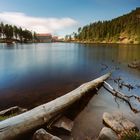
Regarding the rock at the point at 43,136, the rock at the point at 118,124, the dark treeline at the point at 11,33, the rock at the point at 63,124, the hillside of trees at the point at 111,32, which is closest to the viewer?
the rock at the point at 43,136

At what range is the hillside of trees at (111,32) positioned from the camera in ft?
479

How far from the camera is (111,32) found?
161000mm

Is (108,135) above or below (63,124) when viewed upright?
above

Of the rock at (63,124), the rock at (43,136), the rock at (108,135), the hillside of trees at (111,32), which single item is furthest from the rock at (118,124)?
the hillside of trees at (111,32)

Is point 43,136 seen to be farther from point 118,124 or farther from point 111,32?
point 111,32

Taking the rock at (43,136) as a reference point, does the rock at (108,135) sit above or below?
below

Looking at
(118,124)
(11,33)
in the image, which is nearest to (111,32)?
(11,33)

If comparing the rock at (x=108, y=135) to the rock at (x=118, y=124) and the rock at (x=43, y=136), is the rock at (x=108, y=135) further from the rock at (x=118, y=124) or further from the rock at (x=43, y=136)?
the rock at (x=43, y=136)

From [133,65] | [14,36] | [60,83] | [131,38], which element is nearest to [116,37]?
[131,38]

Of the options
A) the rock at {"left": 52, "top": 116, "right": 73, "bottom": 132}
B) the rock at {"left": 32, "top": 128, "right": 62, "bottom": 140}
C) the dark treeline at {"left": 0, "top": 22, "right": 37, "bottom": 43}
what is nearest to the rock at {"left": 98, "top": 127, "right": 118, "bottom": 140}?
the rock at {"left": 52, "top": 116, "right": 73, "bottom": 132}

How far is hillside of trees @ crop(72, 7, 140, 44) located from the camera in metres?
146

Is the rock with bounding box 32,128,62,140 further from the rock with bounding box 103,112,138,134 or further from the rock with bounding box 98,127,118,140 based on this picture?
the rock with bounding box 103,112,138,134

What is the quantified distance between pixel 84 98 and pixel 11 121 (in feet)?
22.6

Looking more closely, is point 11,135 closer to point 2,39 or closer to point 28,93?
point 28,93
